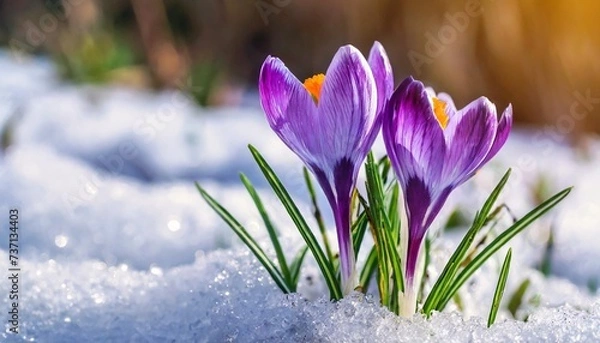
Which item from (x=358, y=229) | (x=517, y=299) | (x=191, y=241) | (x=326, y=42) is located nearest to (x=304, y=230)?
(x=358, y=229)

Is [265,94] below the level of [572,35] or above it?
below

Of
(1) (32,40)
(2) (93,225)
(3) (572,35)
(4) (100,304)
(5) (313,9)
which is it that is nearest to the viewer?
(4) (100,304)

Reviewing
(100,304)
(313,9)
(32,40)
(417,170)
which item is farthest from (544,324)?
(32,40)

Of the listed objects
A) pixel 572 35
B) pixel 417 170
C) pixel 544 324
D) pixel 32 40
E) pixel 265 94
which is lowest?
pixel 544 324

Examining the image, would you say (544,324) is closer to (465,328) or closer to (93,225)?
(465,328)

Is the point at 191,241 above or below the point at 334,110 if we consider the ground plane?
above

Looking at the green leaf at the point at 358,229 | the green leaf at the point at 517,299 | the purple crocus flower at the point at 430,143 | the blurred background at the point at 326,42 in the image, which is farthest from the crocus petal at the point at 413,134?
the blurred background at the point at 326,42

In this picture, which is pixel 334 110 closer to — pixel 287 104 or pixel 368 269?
pixel 287 104

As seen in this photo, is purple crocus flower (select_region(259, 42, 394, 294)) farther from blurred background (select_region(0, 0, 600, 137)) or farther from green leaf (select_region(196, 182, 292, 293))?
blurred background (select_region(0, 0, 600, 137))

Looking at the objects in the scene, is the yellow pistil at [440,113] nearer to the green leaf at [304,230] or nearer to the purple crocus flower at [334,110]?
the purple crocus flower at [334,110]
